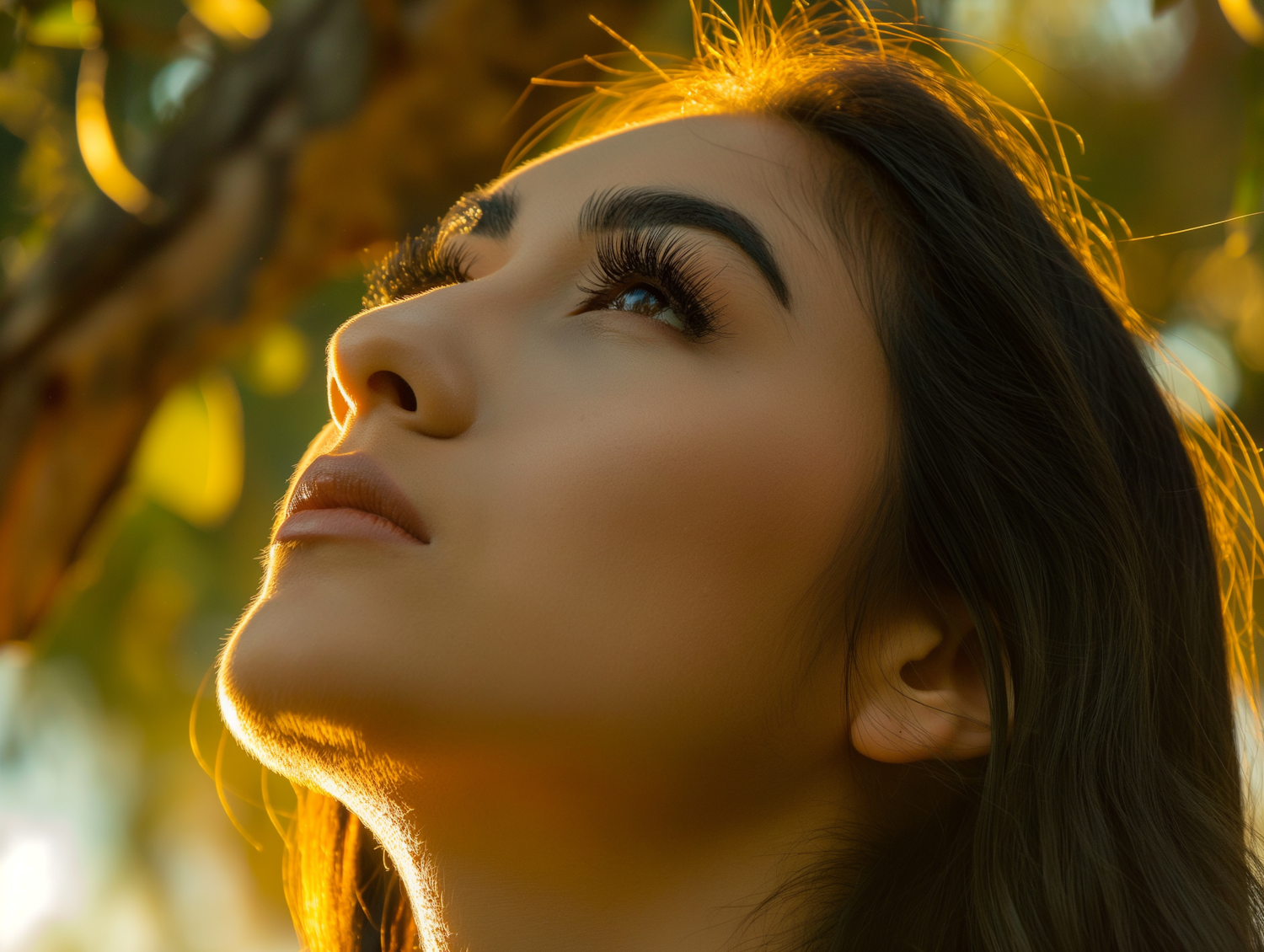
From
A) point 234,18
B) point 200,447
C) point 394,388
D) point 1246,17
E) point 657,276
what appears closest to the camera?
point 394,388

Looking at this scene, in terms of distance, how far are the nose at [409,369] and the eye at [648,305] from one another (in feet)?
0.88

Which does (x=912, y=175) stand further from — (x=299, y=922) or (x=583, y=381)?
(x=299, y=922)

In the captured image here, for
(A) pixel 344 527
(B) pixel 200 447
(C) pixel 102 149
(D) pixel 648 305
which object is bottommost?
(B) pixel 200 447

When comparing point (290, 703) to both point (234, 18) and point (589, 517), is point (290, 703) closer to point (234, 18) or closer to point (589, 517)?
point (589, 517)

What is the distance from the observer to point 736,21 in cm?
264

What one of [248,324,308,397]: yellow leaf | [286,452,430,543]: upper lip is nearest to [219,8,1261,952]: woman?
[286,452,430,543]: upper lip

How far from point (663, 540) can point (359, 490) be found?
0.41 meters

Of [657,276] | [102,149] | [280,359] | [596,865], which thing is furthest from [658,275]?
[280,359]

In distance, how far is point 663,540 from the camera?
1535 mm

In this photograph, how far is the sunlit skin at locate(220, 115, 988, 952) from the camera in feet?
4.81

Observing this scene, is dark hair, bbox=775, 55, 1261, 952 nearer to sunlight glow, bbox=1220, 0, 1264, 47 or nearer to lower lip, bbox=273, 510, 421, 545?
sunlight glow, bbox=1220, 0, 1264, 47

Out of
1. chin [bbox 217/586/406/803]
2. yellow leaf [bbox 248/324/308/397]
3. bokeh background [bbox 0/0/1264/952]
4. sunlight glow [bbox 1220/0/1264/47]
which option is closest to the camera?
chin [bbox 217/586/406/803]

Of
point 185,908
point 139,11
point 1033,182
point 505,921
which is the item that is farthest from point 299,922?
point 185,908

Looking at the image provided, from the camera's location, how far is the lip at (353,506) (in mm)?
1499
